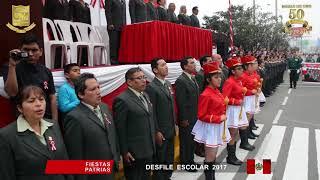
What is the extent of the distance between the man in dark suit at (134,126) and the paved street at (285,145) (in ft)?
6.20

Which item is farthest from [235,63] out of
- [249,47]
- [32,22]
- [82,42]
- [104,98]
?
[249,47]

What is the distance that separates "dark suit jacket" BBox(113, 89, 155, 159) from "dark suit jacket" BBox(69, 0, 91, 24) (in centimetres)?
389

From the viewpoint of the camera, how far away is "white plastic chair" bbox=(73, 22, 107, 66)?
7.68 meters

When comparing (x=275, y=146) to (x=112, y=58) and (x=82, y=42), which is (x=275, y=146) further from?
(x=82, y=42)

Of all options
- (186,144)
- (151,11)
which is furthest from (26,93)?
(151,11)

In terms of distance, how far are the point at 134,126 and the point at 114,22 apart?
4.67 m

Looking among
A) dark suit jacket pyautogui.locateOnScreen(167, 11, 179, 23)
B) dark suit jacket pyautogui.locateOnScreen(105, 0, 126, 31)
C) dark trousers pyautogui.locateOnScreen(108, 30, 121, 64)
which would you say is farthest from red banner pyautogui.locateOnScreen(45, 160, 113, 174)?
dark suit jacket pyautogui.locateOnScreen(167, 11, 179, 23)

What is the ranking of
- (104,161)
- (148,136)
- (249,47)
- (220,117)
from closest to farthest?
(104,161)
(148,136)
(220,117)
(249,47)

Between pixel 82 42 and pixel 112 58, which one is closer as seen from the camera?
pixel 82 42

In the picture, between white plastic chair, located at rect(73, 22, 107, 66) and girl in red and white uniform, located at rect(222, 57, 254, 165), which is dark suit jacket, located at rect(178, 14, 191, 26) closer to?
white plastic chair, located at rect(73, 22, 107, 66)

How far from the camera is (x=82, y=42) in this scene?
295 inches

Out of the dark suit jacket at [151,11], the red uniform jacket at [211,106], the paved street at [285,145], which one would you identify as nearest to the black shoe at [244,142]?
the paved street at [285,145]

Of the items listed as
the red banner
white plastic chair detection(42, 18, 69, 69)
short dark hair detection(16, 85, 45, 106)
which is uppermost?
white plastic chair detection(42, 18, 69, 69)

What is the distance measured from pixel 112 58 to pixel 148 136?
4.30m
